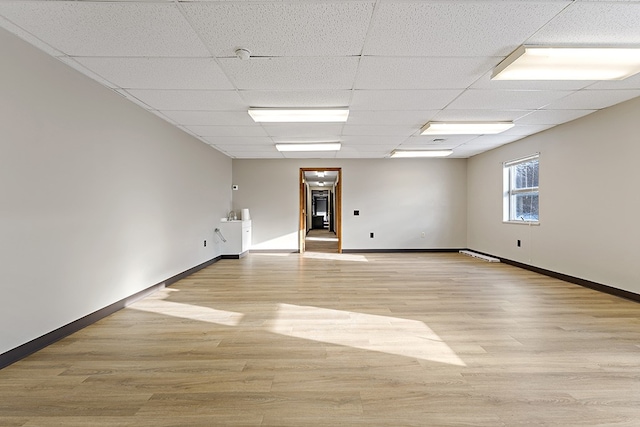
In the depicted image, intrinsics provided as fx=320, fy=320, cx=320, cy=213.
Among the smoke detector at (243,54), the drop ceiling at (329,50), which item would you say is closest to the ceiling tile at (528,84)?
the drop ceiling at (329,50)

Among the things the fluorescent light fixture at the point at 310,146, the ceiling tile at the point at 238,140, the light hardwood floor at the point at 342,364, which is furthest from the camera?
the fluorescent light fixture at the point at 310,146

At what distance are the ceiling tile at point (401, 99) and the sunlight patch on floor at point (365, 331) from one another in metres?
2.21

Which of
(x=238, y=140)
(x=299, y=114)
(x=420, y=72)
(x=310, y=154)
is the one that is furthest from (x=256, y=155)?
(x=420, y=72)

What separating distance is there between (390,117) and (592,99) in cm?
215

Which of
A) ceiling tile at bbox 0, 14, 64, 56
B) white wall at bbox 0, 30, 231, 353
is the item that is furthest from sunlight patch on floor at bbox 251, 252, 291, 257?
ceiling tile at bbox 0, 14, 64, 56

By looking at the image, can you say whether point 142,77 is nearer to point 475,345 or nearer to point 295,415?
point 295,415

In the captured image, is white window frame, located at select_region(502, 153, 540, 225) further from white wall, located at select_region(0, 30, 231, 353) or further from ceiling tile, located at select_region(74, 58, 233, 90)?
white wall, located at select_region(0, 30, 231, 353)

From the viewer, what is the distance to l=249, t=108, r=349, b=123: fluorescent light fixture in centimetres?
372

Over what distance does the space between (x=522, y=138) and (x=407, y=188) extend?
8.45 ft

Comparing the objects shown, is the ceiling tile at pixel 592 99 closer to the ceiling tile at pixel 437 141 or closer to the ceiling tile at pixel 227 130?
the ceiling tile at pixel 437 141

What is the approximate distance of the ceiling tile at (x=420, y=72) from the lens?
257 centimetres

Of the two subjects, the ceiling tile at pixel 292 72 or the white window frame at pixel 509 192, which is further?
the white window frame at pixel 509 192

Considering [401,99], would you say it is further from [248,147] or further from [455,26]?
[248,147]

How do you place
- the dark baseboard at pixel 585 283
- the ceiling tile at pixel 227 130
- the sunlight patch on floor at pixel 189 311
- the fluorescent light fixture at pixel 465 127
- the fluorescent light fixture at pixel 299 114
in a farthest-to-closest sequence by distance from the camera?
the ceiling tile at pixel 227 130
the fluorescent light fixture at pixel 465 127
the fluorescent light fixture at pixel 299 114
the dark baseboard at pixel 585 283
the sunlight patch on floor at pixel 189 311
